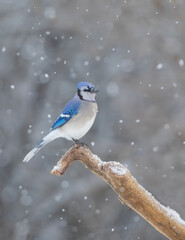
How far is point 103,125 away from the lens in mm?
5484

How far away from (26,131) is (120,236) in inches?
64.6

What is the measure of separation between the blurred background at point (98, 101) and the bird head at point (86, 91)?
10.1 feet

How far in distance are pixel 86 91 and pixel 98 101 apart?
317 cm

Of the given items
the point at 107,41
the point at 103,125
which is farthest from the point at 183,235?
the point at 107,41

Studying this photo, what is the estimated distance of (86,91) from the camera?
2256 millimetres

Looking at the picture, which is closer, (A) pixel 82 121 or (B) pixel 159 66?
(A) pixel 82 121

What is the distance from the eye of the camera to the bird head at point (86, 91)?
2238 mm

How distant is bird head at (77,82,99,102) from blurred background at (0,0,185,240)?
3074 millimetres

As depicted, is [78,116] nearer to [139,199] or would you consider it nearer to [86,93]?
[86,93]

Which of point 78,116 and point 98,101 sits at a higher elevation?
point 78,116

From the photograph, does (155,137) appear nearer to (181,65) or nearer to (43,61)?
(181,65)

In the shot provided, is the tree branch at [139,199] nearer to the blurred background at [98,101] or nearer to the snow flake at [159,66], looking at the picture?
the blurred background at [98,101]

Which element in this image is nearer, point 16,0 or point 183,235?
point 183,235

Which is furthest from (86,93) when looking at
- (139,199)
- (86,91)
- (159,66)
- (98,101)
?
(159,66)
